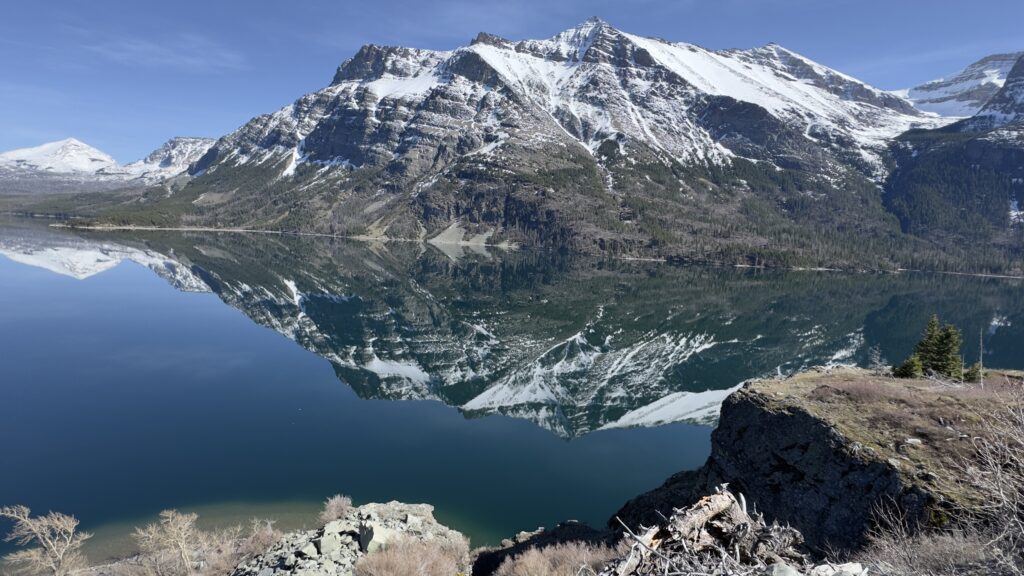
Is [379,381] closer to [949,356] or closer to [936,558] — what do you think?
[949,356]

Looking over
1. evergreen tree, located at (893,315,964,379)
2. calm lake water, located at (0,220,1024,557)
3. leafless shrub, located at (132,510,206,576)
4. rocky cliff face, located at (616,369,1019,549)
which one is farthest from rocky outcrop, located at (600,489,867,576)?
calm lake water, located at (0,220,1024,557)

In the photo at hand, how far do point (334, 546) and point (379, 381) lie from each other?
156 ft

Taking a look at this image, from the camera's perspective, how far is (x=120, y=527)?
106 feet

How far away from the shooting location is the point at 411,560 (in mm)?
19312

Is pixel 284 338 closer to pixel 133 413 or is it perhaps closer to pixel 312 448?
pixel 133 413

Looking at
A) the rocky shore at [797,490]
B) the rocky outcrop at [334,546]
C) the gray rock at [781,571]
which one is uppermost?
the gray rock at [781,571]

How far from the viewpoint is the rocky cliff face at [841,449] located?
15.4 metres

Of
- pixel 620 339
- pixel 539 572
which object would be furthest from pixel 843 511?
pixel 620 339

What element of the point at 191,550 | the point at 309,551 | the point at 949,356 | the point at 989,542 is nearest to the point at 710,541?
the point at 989,542

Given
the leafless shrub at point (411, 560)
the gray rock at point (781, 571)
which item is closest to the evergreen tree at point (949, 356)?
the leafless shrub at point (411, 560)

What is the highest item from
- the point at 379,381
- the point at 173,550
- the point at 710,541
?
the point at 710,541

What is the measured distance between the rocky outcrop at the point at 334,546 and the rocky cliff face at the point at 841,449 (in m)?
12.3

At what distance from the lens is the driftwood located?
7988mm

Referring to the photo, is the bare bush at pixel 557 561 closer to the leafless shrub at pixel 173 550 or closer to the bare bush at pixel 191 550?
the bare bush at pixel 191 550
